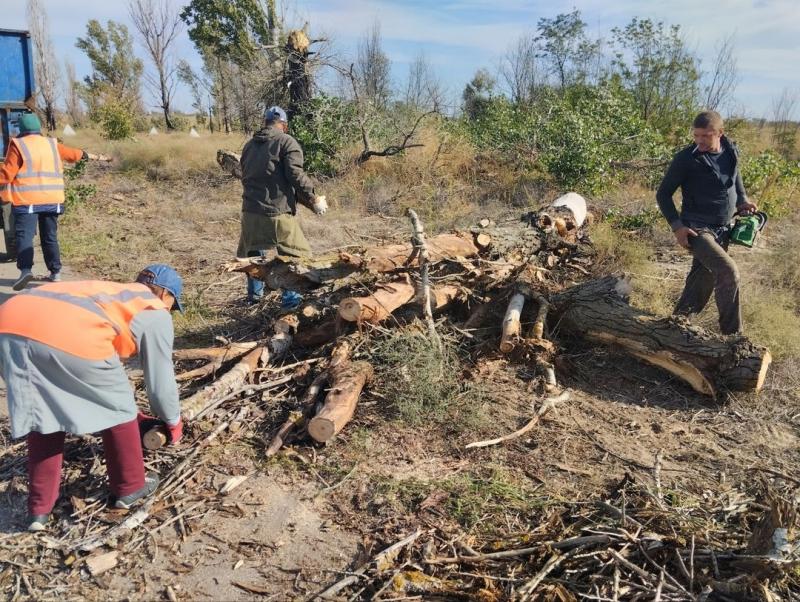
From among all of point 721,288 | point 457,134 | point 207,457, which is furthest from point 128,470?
point 457,134

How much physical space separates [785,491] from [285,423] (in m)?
2.84

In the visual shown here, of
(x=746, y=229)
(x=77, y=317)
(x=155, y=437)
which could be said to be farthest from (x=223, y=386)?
(x=746, y=229)

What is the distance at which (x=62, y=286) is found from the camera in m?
2.79

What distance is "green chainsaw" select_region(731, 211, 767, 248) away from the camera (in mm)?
4684

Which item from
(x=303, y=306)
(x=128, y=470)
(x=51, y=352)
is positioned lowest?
(x=128, y=470)

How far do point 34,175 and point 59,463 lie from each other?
4.30 meters

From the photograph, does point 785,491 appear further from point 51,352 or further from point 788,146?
point 788,146

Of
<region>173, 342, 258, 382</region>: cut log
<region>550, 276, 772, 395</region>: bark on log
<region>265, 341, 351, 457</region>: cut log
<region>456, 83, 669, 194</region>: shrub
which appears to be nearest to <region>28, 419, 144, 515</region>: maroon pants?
<region>265, 341, 351, 457</region>: cut log

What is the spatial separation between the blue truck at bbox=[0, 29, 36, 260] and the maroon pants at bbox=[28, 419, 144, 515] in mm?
5777

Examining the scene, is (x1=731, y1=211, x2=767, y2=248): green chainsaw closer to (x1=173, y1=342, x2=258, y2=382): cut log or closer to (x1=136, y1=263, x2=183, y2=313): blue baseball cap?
(x1=173, y1=342, x2=258, y2=382): cut log

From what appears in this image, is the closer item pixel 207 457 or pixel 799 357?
pixel 207 457

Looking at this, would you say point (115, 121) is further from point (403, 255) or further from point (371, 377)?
point (371, 377)

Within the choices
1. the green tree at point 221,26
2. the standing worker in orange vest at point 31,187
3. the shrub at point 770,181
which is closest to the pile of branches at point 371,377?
the standing worker in orange vest at point 31,187

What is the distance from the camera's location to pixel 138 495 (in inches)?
121
